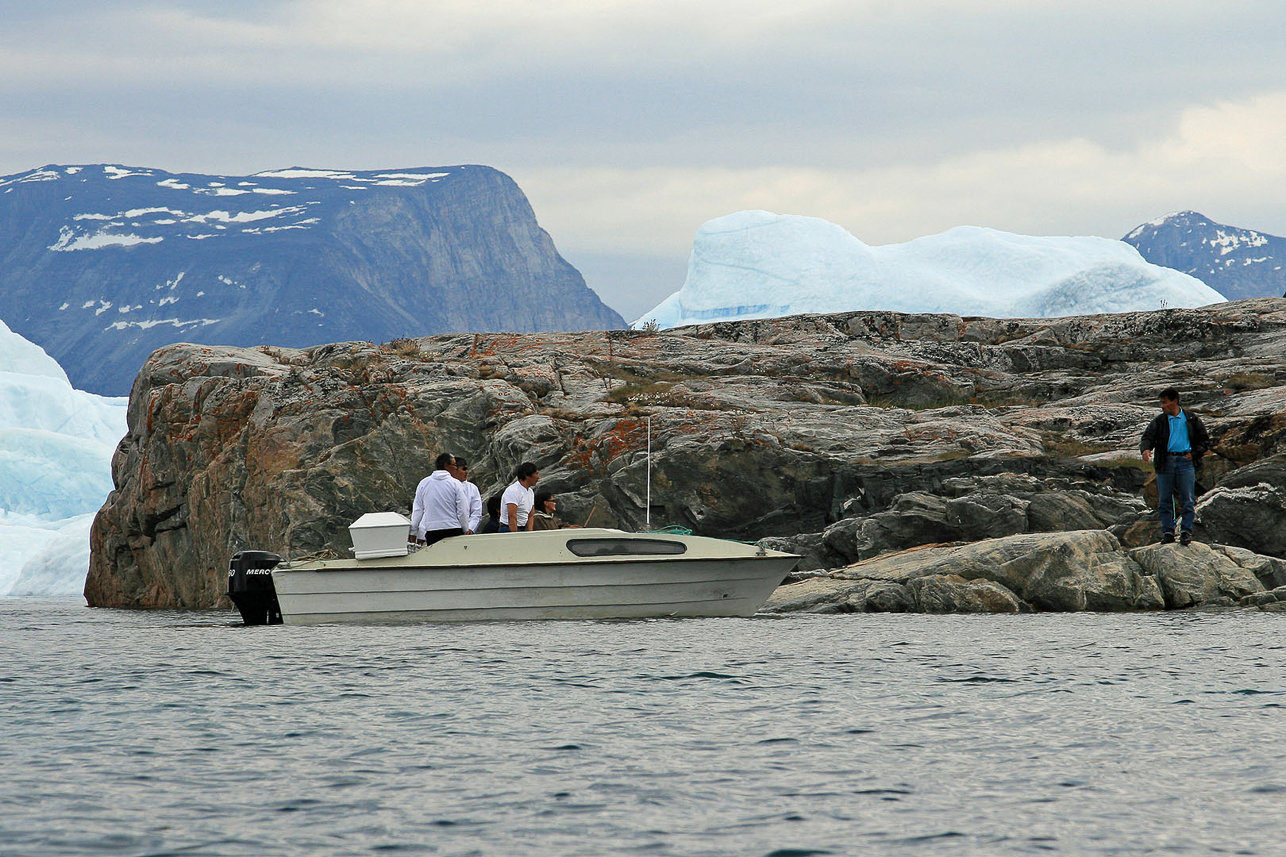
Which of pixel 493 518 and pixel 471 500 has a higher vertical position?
pixel 471 500

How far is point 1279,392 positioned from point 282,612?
782 inches

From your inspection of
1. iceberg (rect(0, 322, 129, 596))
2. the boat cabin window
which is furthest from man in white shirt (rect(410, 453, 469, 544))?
iceberg (rect(0, 322, 129, 596))

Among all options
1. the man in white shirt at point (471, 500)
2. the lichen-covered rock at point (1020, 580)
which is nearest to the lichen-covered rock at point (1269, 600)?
the lichen-covered rock at point (1020, 580)

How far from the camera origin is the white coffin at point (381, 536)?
16250mm

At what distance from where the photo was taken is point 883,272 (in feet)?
250

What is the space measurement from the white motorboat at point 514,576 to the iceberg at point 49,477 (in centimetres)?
3713

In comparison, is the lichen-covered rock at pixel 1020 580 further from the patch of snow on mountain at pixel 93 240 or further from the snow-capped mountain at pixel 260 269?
the patch of snow on mountain at pixel 93 240

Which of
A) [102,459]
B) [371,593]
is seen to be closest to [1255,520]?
[371,593]

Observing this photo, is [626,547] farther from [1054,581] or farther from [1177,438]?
[1177,438]

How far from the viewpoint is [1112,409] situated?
2578cm

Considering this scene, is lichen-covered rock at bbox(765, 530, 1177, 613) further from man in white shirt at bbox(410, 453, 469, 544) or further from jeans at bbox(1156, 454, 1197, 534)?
man in white shirt at bbox(410, 453, 469, 544)

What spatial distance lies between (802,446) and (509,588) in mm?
9642

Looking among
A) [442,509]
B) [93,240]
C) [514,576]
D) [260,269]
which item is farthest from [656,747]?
[93,240]

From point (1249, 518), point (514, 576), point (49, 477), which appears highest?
point (49, 477)
